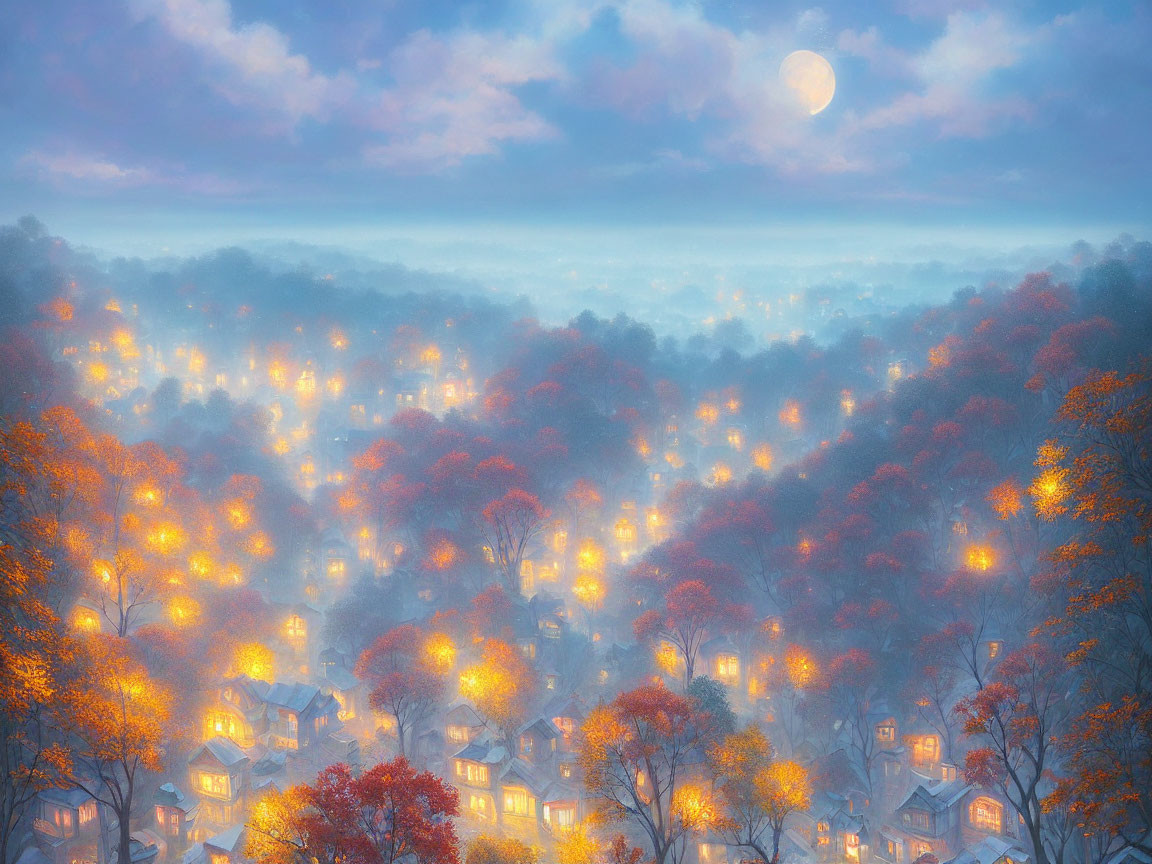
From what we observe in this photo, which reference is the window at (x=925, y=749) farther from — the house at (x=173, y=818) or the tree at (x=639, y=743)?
the house at (x=173, y=818)

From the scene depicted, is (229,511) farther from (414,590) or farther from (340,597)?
(414,590)

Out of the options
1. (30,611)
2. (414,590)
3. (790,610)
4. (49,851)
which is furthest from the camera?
(414,590)

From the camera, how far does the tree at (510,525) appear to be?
56.3 meters

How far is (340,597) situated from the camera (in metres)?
58.3

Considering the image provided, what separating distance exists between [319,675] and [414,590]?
969 cm

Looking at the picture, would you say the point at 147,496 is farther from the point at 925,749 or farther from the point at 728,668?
the point at 925,749

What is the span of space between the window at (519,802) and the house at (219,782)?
573 inches

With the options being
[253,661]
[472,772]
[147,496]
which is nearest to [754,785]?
[472,772]

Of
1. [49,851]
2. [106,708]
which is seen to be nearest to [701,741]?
[106,708]

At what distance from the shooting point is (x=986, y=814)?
113ft

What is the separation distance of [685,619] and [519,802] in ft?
53.5

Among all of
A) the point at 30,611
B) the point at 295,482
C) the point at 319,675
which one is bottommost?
the point at 319,675

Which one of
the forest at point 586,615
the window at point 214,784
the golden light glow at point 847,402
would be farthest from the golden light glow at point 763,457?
the window at point 214,784

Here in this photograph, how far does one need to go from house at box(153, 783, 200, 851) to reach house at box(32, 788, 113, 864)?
2464 mm
